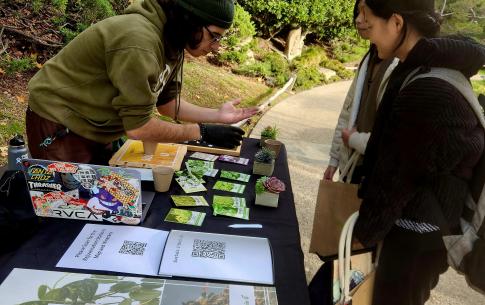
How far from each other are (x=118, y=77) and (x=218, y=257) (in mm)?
830

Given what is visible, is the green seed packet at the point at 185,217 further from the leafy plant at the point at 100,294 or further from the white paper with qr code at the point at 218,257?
the leafy plant at the point at 100,294

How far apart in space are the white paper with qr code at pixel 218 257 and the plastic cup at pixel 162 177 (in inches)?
13.2

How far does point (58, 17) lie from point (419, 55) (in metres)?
5.21

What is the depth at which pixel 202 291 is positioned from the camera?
3.87ft

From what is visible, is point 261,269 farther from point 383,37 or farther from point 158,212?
point 383,37

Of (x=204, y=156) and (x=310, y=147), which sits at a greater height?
(x=204, y=156)

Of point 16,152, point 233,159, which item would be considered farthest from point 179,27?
point 16,152

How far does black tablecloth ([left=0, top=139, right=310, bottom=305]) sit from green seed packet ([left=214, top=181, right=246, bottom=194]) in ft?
0.09

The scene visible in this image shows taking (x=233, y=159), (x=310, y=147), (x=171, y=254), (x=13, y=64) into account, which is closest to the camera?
(x=171, y=254)

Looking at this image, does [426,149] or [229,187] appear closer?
[426,149]

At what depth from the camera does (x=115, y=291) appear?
1.15 m

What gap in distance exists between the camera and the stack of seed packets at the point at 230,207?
1629mm

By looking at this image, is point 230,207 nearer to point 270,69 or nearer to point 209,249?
point 209,249

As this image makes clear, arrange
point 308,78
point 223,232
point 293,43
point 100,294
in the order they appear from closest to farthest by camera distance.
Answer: point 100,294 < point 223,232 < point 308,78 < point 293,43
